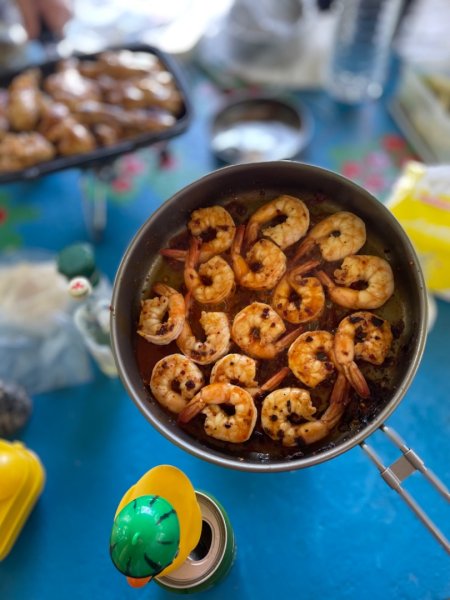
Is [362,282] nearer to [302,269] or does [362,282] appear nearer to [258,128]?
[302,269]

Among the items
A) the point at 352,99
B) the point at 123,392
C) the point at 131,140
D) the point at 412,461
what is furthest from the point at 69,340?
the point at 352,99

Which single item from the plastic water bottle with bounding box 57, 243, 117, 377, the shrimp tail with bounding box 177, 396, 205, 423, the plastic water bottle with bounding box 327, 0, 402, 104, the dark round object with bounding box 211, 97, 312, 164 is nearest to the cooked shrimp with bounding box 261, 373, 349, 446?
the shrimp tail with bounding box 177, 396, 205, 423

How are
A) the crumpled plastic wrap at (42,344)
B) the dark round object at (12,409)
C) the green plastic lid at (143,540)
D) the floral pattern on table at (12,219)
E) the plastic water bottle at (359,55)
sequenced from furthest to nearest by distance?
the plastic water bottle at (359,55)
the floral pattern on table at (12,219)
the crumpled plastic wrap at (42,344)
the dark round object at (12,409)
the green plastic lid at (143,540)

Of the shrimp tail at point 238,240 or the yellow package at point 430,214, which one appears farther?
the yellow package at point 430,214

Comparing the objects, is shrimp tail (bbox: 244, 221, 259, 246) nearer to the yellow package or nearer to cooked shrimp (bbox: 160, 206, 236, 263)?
cooked shrimp (bbox: 160, 206, 236, 263)

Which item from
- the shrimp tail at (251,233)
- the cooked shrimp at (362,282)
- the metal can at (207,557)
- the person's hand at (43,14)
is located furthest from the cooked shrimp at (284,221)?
the person's hand at (43,14)

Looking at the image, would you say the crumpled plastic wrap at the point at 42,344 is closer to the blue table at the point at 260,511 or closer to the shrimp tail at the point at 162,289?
the blue table at the point at 260,511
